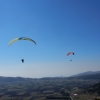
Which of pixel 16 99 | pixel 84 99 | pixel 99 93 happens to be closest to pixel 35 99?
pixel 16 99

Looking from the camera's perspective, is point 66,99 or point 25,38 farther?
point 66,99

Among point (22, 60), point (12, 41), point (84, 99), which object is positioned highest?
point (12, 41)

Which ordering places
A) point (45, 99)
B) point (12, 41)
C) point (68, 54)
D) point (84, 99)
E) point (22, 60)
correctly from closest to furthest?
point (12, 41) → point (22, 60) → point (68, 54) → point (84, 99) → point (45, 99)

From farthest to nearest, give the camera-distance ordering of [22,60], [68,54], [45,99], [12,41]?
[45,99] → [68,54] → [22,60] → [12,41]

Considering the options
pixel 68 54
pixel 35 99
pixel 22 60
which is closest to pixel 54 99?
pixel 35 99

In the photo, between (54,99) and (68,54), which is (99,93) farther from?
(68,54)

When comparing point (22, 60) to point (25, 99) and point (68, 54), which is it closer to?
point (68, 54)

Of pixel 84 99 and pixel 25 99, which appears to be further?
pixel 25 99

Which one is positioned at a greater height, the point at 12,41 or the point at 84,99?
the point at 12,41

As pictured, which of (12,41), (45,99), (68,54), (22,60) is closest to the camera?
(12,41)
